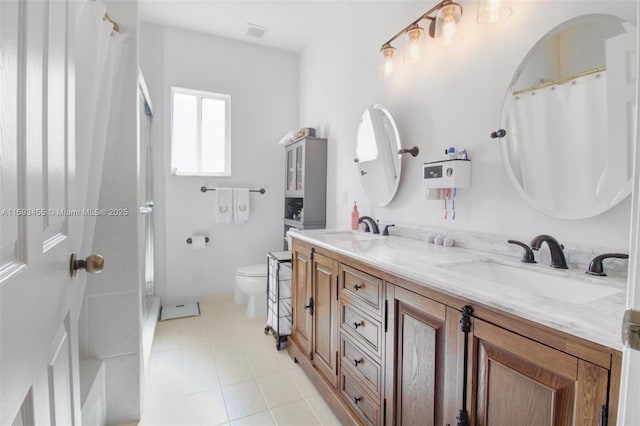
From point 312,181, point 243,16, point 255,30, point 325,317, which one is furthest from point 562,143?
point 255,30

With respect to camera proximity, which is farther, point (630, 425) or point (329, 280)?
point (329, 280)

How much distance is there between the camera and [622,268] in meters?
1.02

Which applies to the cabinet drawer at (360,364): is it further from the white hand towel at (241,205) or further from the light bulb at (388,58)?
the white hand towel at (241,205)

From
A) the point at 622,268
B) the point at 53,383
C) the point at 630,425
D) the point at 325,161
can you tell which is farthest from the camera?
the point at 325,161

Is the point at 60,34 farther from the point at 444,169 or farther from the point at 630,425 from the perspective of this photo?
the point at 444,169

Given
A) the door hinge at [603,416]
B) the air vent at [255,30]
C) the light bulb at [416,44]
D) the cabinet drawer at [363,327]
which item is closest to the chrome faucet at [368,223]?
the cabinet drawer at [363,327]

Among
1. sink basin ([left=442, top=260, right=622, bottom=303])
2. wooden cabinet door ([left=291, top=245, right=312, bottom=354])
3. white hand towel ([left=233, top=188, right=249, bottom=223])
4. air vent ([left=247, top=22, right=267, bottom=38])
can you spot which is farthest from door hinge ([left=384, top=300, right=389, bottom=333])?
air vent ([left=247, top=22, right=267, bottom=38])

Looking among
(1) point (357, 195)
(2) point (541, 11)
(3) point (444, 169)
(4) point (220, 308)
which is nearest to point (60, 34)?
(3) point (444, 169)

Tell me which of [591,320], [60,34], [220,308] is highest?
[60,34]

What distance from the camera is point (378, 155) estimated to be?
86.0 inches

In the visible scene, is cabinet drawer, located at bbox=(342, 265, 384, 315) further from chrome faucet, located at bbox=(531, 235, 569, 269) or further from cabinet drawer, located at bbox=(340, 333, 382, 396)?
chrome faucet, located at bbox=(531, 235, 569, 269)

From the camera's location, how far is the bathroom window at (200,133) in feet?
10.2

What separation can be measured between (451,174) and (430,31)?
32.2 inches

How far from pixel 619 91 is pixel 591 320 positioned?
853 mm
